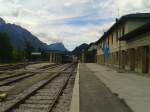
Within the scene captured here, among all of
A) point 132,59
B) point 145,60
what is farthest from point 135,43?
point 145,60

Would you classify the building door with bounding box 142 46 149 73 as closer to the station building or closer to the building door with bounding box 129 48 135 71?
the station building

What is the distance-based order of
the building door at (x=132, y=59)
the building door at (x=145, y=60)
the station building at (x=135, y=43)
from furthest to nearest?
the building door at (x=132, y=59) → the building door at (x=145, y=60) → the station building at (x=135, y=43)

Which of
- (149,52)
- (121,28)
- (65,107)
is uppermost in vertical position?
(121,28)

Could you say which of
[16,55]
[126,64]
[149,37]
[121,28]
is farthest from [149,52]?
[16,55]

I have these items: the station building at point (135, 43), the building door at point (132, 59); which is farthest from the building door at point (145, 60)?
the building door at point (132, 59)

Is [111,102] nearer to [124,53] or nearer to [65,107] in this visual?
[65,107]

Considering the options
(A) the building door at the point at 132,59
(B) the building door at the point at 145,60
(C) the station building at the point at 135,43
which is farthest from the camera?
(A) the building door at the point at 132,59

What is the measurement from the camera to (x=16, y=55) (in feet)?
345

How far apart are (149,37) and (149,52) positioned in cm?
144

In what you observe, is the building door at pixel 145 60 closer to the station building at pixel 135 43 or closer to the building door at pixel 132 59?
the station building at pixel 135 43

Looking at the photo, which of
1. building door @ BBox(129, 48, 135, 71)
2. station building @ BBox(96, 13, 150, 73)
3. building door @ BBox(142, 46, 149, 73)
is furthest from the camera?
building door @ BBox(129, 48, 135, 71)

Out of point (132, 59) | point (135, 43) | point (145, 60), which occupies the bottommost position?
point (145, 60)

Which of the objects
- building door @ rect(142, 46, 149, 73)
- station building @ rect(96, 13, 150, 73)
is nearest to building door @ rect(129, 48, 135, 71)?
station building @ rect(96, 13, 150, 73)

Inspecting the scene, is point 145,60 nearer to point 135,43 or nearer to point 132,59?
point 135,43
